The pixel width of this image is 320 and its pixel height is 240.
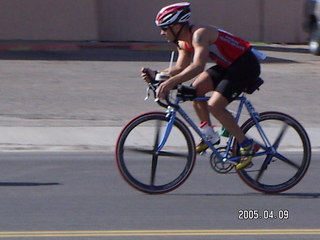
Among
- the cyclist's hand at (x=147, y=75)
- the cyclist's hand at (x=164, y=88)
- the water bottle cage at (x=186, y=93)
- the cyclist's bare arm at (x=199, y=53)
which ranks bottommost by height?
the water bottle cage at (x=186, y=93)

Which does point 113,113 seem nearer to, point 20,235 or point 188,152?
point 188,152

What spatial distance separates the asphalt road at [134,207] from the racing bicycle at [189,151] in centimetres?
17

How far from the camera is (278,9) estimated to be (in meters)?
25.4

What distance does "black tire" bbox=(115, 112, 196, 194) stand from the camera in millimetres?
7141

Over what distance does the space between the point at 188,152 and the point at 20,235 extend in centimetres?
195

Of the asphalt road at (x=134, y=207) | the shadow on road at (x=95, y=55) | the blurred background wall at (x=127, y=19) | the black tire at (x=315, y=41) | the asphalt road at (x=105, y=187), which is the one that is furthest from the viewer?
the blurred background wall at (x=127, y=19)

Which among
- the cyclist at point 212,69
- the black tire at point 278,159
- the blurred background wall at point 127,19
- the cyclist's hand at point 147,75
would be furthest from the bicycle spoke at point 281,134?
the blurred background wall at point 127,19

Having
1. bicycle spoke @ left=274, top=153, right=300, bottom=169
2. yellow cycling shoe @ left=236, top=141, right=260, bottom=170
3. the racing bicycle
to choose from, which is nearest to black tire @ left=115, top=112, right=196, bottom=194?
the racing bicycle

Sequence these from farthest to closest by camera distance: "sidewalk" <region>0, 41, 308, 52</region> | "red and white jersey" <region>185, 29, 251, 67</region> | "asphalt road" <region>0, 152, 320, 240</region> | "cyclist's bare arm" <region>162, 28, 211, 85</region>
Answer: "sidewalk" <region>0, 41, 308, 52</region>
"red and white jersey" <region>185, 29, 251, 67</region>
"cyclist's bare arm" <region>162, 28, 211, 85</region>
"asphalt road" <region>0, 152, 320, 240</region>

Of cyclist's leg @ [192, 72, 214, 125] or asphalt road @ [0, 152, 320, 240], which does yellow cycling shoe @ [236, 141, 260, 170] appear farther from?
cyclist's leg @ [192, 72, 214, 125]

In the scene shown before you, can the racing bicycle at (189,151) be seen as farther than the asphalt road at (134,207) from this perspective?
Yes

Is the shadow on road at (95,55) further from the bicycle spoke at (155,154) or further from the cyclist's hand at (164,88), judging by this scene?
the cyclist's hand at (164,88)

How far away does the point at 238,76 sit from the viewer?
705 centimetres

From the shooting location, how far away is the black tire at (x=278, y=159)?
24.2ft
